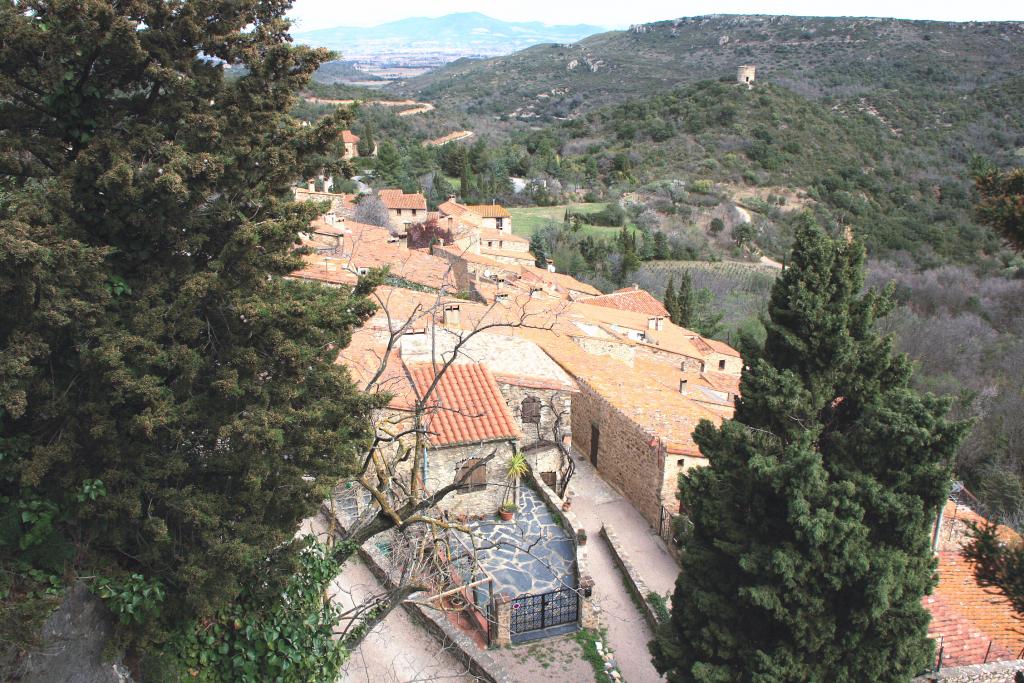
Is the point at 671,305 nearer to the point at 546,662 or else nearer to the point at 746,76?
the point at 546,662

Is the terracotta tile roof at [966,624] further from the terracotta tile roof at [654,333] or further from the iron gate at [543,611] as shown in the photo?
the terracotta tile roof at [654,333]

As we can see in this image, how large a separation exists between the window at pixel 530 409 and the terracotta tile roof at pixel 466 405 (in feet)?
3.81

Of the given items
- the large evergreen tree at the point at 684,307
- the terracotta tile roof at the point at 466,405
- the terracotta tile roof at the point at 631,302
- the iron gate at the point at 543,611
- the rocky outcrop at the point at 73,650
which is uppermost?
the rocky outcrop at the point at 73,650

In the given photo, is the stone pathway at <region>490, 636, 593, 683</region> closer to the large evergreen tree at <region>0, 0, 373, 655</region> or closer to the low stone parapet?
the low stone parapet

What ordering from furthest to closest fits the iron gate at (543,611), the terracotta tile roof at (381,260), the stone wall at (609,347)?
1. the terracotta tile roof at (381,260)
2. the stone wall at (609,347)
3. the iron gate at (543,611)

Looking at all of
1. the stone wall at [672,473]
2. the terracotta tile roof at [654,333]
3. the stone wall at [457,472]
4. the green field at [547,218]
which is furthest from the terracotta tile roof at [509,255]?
the stone wall at [457,472]

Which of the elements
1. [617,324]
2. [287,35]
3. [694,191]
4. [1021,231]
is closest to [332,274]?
[617,324]

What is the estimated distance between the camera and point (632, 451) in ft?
51.4

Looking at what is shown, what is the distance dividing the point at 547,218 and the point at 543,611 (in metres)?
54.9

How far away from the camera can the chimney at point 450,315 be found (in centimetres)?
1812

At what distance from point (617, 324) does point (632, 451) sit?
540 inches

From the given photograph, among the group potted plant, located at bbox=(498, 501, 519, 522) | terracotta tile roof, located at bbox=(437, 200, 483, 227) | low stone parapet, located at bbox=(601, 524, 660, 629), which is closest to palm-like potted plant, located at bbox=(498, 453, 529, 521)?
potted plant, located at bbox=(498, 501, 519, 522)

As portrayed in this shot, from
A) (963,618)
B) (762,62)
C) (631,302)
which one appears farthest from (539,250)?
(762,62)

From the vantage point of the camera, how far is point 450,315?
59.8 feet
